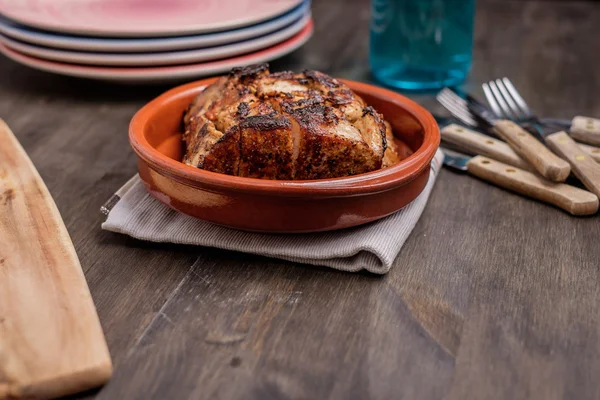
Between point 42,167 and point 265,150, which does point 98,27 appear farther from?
point 265,150

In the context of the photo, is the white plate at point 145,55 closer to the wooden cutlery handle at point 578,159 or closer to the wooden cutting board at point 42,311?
the wooden cutting board at point 42,311

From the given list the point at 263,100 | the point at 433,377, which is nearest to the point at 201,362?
the point at 433,377

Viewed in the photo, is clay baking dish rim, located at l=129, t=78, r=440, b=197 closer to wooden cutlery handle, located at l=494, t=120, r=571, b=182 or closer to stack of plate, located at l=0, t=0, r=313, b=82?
wooden cutlery handle, located at l=494, t=120, r=571, b=182

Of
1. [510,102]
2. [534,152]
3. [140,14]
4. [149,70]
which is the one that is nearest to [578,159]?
[534,152]

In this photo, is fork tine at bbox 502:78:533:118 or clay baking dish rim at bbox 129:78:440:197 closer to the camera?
clay baking dish rim at bbox 129:78:440:197

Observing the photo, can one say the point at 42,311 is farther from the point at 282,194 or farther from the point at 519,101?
the point at 519,101

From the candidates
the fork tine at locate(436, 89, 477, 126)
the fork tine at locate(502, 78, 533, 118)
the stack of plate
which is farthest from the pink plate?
the fork tine at locate(502, 78, 533, 118)
